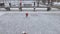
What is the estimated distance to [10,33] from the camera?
909cm

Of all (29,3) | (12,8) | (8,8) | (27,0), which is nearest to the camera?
(8,8)

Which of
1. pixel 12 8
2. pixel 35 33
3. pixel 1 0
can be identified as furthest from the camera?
pixel 1 0

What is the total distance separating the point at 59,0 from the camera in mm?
40344

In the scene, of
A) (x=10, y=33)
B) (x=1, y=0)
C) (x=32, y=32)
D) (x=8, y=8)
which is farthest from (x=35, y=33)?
(x=1, y=0)

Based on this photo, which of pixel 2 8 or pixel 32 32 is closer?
pixel 32 32

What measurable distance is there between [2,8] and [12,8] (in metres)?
1.74

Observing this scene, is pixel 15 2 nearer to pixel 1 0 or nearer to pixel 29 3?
pixel 29 3

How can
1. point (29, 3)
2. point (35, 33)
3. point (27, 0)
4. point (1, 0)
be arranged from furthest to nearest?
point (1, 0)
point (27, 0)
point (29, 3)
point (35, 33)

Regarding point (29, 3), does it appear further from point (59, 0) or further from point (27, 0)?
point (59, 0)

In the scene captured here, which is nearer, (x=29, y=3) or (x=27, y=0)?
(x=29, y=3)

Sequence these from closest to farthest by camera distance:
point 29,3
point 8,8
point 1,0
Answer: point 8,8, point 29,3, point 1,0

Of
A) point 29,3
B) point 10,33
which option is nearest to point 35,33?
point 10,33

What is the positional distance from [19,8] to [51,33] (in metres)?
17.2

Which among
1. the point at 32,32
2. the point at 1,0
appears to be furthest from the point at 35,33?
the point at 1,0
